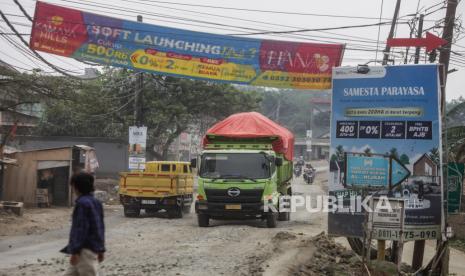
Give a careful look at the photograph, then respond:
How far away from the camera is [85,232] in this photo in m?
6.32

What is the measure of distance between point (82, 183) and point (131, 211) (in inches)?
608

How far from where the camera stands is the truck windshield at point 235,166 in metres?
17.9

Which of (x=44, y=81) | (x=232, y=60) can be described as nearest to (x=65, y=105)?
(x=44, y=81)

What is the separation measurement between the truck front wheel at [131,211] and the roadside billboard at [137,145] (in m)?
2.56

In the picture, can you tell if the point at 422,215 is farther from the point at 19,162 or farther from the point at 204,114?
the point at 204,114

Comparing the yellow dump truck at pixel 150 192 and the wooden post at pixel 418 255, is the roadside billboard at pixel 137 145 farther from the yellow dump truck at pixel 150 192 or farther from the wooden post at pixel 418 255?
the wooden post at pixel 418 255

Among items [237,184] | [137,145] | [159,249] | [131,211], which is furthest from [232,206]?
[137,145]

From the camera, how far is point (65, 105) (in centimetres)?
1856

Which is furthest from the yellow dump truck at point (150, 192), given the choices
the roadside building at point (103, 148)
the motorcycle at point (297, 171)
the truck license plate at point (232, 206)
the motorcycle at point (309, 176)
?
the motorcycle at point (297, 171)

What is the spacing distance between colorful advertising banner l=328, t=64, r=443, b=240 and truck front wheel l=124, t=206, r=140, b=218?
42.2ft

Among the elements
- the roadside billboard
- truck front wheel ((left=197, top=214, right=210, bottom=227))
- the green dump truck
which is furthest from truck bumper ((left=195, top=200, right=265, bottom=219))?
the roadside billboard

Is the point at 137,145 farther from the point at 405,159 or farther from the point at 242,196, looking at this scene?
the point at 405,159

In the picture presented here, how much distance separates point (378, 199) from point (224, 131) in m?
11.3

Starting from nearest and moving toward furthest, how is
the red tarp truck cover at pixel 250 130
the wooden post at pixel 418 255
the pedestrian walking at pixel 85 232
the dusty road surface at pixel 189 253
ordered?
the pedestrian walking at pixel 85 232
the dusty road surface at pixel 189 253
the wooden post at pixel 418 255
the red tarp truck cover at pixel 250 130
